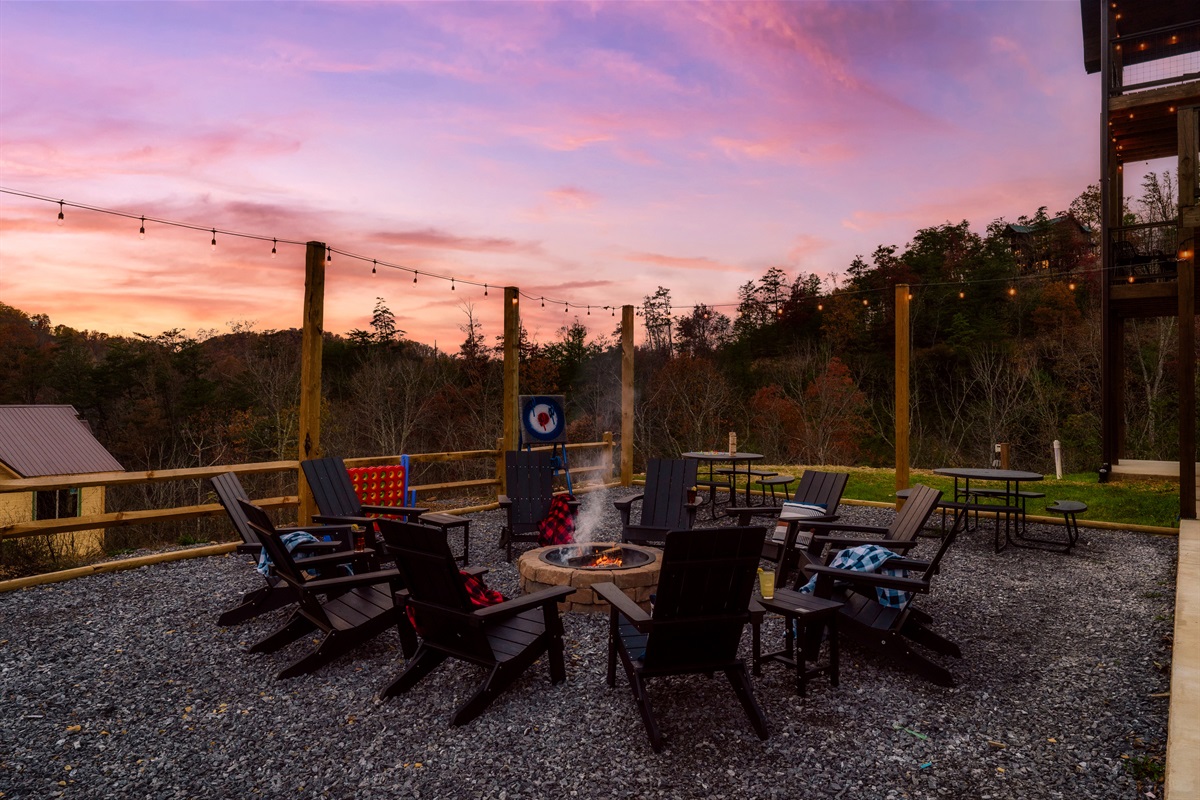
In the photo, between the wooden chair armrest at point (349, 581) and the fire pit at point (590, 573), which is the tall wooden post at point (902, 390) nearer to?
the fire pit at point (590, 573)

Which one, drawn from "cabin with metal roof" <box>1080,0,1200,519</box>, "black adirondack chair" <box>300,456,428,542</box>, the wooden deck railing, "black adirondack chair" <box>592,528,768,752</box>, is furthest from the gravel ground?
"cabin with metal roof" <box>1080,0,1200,519</box>

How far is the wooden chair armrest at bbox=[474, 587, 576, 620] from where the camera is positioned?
288 cm

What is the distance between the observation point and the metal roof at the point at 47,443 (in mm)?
17078

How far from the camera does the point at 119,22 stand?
6512 millimetres

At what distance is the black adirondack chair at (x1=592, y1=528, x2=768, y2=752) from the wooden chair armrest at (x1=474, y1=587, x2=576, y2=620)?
40 centimetres

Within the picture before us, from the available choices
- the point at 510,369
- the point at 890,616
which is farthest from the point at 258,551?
the point at 510,369

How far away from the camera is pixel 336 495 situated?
566 cm

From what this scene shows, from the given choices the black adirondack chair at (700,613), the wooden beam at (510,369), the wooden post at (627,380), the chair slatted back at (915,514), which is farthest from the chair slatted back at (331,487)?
the wooden post at (627,380)

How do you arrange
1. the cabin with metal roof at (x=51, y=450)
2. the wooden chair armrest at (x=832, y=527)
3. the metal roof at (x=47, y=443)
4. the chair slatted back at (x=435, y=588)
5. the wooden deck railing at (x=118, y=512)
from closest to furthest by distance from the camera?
the chair slatted back at (x=435, y=588) < the wooden chair armrest at (x=832, y=527) < the wooden deck railing at (x=118, y=512) < the cabin with metal roof at (x=51, y=450) < the metal roof at (x=47, y=443)

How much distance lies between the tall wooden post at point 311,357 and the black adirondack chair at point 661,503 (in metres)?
3.14

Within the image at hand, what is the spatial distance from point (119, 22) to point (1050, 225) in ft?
91.2

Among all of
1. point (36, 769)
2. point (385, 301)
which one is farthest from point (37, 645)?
point (385, 301)

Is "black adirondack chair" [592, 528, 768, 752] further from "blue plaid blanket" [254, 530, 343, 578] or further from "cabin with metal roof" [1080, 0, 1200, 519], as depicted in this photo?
"cabin with metal roof" [1080, 0, 1200, 519]

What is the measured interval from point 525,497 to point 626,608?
3386 mm
